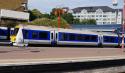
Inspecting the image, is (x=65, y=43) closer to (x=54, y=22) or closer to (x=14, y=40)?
(x=14, y=40)

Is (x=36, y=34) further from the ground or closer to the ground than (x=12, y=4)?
closer to the ground

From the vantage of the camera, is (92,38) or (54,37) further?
(92,38)

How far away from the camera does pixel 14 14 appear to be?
6512 centimetres

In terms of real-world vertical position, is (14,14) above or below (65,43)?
above

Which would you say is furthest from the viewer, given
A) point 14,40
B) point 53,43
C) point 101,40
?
point 101,40

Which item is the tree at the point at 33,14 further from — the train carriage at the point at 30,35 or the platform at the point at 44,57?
the platform at the point at 44,57

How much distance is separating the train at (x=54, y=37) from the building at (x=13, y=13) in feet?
46.0

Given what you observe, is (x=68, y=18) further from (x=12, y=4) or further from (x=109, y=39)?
(x=109, y=39)

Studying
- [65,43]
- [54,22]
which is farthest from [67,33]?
[54,22]

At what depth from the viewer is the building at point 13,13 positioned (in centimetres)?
6332

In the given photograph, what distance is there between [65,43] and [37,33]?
5.81 m

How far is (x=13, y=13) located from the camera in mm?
65125

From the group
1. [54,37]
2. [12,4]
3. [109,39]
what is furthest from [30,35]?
[12,4]

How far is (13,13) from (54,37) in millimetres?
17122
